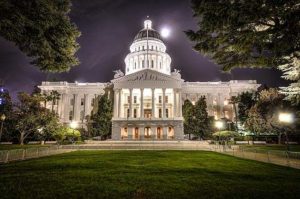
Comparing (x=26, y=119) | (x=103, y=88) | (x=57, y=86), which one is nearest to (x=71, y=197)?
(x=26, y=119)

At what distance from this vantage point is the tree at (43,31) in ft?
30.7

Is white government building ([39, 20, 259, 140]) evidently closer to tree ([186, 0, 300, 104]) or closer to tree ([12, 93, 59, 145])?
tree ([12, 93, 59, 145])

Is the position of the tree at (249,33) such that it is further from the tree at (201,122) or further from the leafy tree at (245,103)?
the tree at (201,122)

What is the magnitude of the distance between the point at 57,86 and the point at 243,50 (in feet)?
233

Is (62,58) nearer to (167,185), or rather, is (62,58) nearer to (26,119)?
(167,185)

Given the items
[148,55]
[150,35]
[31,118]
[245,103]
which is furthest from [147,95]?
[150,35]

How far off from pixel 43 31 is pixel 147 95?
51668 mm

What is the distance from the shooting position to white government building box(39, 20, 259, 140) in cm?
5369

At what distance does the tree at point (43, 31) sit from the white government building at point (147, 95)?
41141 millimetres

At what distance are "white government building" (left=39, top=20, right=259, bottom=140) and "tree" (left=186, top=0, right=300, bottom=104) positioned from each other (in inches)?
1636

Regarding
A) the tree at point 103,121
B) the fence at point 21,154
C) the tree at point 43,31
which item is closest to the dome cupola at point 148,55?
the tree at point 103,121

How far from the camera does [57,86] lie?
73.1 meters

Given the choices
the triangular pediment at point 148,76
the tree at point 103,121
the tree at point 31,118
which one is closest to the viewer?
the tree at point 31,118

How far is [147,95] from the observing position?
203 ft
